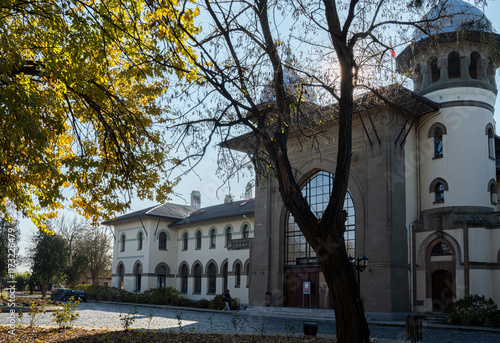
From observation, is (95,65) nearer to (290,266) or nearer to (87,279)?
(290,266)

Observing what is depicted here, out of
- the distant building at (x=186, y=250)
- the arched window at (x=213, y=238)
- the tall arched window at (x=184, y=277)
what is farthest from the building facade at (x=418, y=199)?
the tall arched window at (x=184, y=277)

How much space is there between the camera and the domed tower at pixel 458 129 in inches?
959

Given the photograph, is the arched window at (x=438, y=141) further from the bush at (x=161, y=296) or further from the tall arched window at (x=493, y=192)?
the bush at (x=161, y=296)

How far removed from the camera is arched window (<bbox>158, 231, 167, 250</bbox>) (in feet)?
144

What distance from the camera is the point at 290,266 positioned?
29078 mm

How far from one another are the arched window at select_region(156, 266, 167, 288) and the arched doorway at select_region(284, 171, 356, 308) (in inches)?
690

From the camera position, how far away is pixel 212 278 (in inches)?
1582

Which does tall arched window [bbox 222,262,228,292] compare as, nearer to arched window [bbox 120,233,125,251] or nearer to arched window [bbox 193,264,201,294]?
arched window [bbox 193,264,201,294]

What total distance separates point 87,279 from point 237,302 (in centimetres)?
3025

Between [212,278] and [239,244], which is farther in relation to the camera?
[212,278]

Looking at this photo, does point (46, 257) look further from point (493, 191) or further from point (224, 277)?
point (493, 191)

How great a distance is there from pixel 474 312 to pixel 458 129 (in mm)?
9137

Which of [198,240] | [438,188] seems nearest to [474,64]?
[438,188]

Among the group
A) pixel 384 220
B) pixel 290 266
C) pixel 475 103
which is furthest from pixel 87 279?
pixel 475 103
